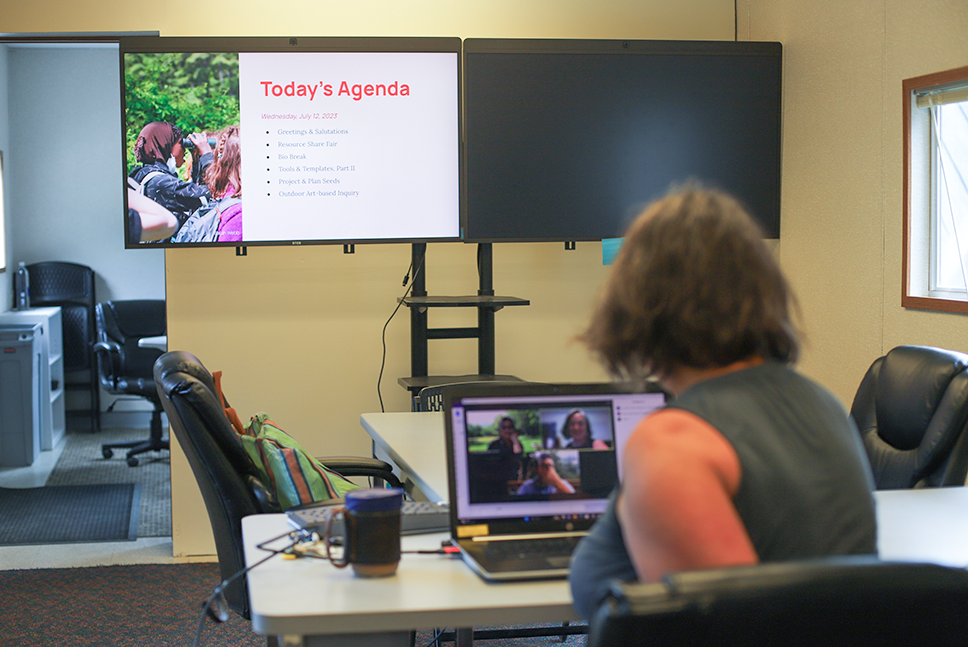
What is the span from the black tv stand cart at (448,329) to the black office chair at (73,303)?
12.7 ft

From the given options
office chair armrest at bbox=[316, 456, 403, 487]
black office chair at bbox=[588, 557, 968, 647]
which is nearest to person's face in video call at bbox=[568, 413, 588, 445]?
black office chair at bbox=[588, 557, 968, 647]

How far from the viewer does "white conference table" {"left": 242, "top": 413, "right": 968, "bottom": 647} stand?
4.43 feet

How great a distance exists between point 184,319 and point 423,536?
2.58 m

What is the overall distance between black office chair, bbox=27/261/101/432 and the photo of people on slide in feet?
11.9

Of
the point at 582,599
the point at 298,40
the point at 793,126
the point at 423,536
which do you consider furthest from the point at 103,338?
the point at 582,599

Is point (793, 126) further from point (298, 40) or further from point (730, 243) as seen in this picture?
point (730, 243)

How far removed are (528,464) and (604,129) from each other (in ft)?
7.72

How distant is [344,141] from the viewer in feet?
11.9

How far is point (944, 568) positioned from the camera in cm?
87

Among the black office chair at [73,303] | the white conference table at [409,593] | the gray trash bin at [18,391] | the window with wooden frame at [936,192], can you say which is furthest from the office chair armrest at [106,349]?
the window with wooden frame at [936,192]

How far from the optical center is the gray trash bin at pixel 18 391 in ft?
18.1

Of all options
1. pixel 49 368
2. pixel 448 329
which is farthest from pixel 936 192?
pixel 49 368

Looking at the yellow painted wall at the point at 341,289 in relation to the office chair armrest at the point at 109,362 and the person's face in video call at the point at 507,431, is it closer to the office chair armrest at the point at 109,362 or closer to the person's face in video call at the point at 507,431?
the office chair armrest at the point at 109,362

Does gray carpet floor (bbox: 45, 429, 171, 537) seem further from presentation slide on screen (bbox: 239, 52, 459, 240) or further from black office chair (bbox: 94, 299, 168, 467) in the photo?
presentation slide on screen (bbox: 239, 52, 459, 240)
